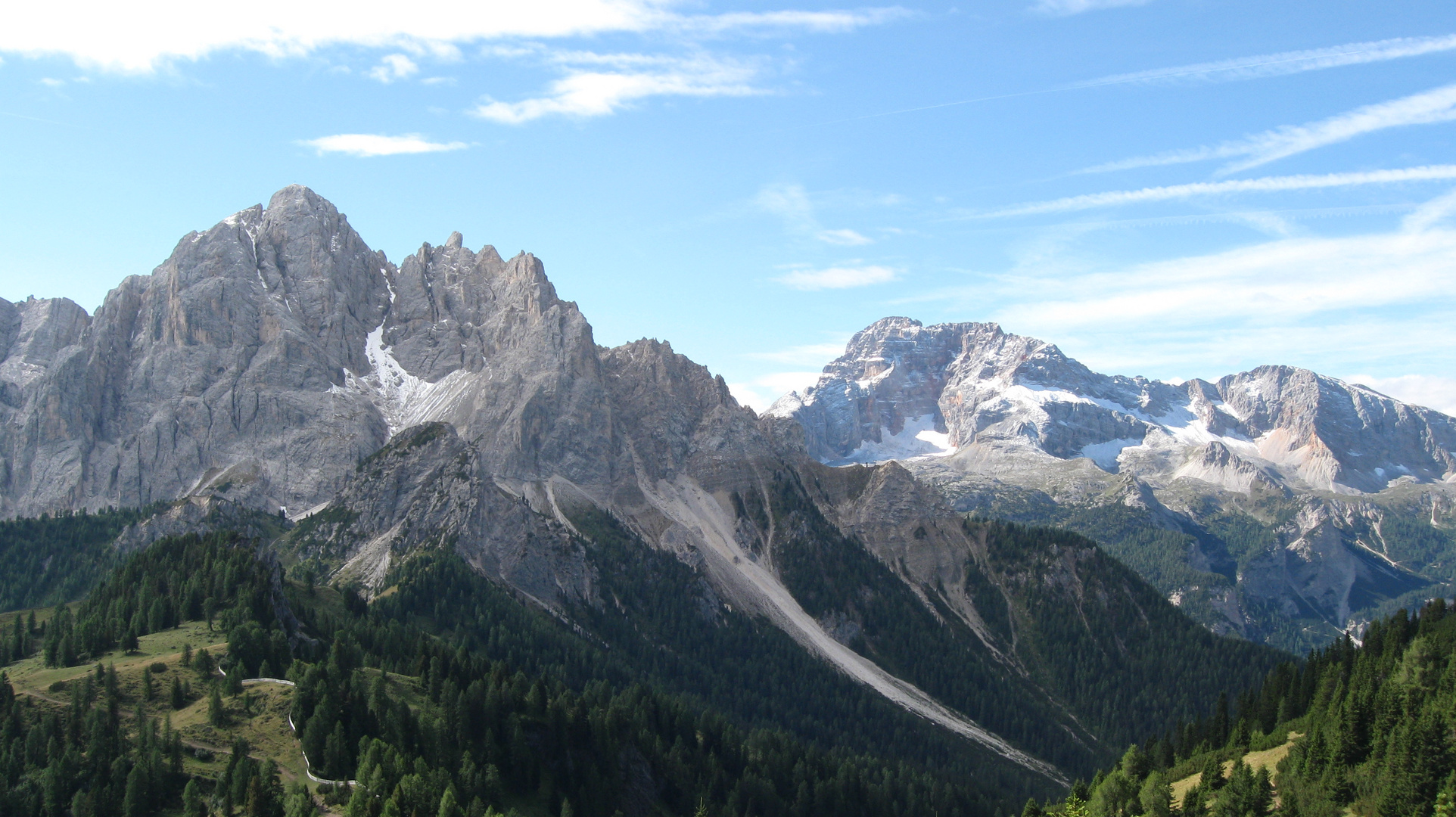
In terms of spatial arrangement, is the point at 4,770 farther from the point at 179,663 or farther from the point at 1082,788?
the point at 1082,788

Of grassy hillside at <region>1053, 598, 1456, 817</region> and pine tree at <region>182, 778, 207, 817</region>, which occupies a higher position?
grassy hillside at <region>1053, 598, 1456, 817</region>

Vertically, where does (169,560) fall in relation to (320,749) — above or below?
above

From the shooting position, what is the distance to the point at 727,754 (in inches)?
6043

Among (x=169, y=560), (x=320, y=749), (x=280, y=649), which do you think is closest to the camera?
(x=320, y=749)

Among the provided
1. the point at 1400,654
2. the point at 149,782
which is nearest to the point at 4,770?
the point at 149,782

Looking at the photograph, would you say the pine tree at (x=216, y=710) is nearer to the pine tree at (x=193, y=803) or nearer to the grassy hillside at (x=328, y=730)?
the grassy hillside at (x=328, y=730)

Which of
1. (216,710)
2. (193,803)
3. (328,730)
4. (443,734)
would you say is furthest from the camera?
(443,734)

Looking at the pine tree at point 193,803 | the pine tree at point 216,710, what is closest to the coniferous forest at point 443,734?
the pine tree at point 216,710

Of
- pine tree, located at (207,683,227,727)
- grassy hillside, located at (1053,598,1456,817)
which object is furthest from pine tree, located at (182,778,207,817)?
grassy hillside, located at (1053,598,1456,817)

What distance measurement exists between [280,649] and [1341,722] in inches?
4001

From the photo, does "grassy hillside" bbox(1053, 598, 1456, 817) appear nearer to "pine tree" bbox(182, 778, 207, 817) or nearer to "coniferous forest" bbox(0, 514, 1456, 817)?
"coniferous forest" bbox(0, 514, 1456, 817)

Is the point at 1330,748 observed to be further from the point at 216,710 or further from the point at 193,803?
the point at 216,710

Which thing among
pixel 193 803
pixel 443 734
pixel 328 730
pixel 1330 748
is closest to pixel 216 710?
pixel 328 730

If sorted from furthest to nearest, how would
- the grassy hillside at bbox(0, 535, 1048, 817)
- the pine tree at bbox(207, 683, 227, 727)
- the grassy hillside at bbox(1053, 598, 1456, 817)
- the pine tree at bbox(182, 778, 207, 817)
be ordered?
1. the pine tree at bbox(207, 683, 227, 727)
2. the grassy hillside at bbox(0, 535, 1048, 817)
3. the pine tree at bbox(182, 778, 207, 817)
4. the grassy hillside at bbox(1053, 598, 1456, 817)
